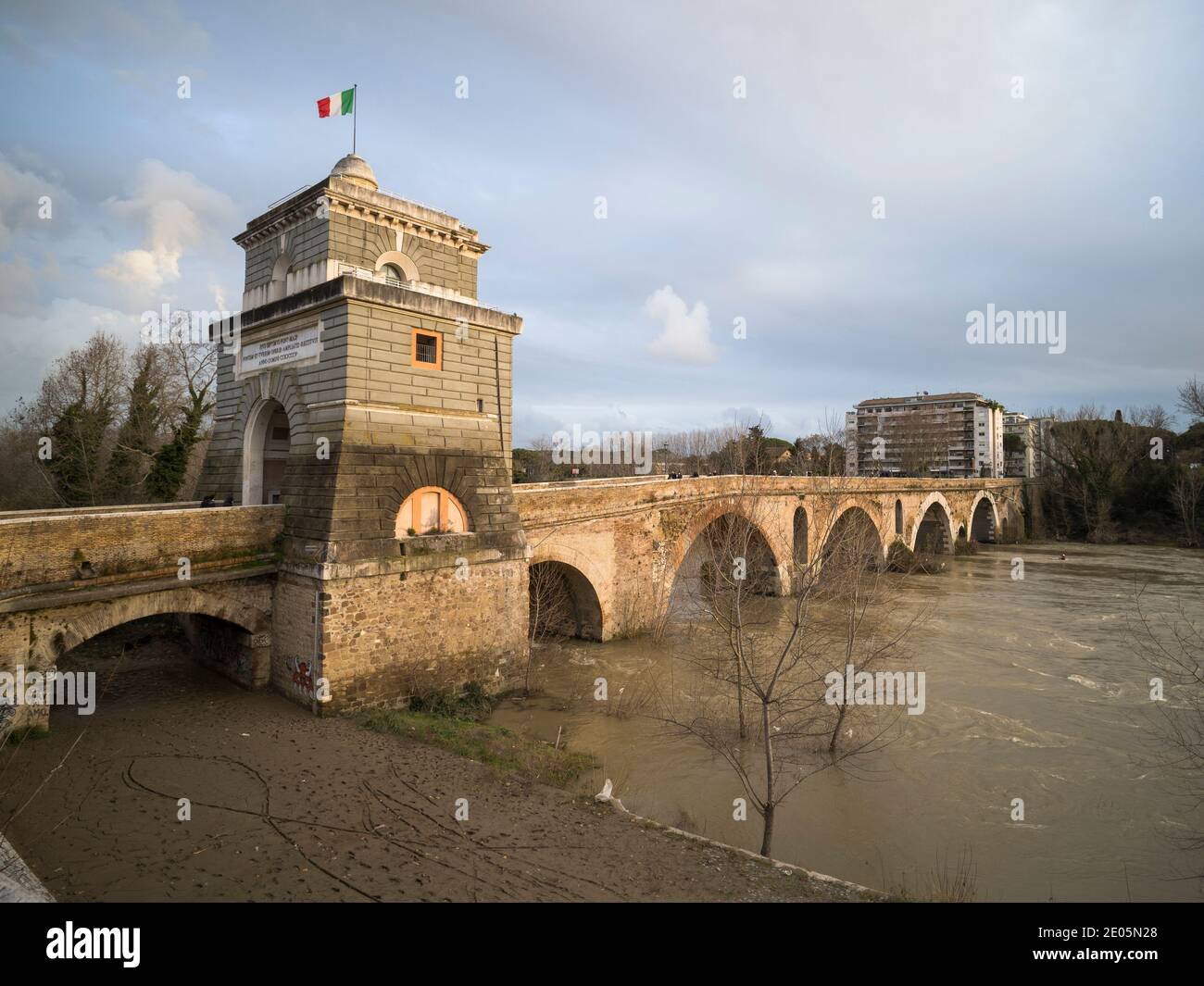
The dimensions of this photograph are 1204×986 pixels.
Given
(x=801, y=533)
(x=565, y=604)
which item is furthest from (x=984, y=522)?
(x=565, y=604)

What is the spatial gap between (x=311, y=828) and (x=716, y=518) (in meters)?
16.7

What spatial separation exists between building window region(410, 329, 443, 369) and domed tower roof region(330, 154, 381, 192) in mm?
3288

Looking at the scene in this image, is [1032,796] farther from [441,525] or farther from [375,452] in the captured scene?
[375,452]

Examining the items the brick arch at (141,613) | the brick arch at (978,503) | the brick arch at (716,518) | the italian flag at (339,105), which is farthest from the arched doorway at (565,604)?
the brick arch at (978,503)

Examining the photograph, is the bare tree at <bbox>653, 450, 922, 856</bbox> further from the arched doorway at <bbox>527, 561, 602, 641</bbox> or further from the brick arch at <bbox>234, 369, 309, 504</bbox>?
the brick arch at <bbox>234, 369, 309, 504</bbox>

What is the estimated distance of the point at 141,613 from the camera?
31.9ft

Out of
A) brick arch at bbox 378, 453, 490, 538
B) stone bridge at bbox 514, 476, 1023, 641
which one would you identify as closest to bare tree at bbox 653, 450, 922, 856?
→ stone bridge at bbox 514, 476, 1023, 641

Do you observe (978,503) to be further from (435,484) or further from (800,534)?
(435,484)

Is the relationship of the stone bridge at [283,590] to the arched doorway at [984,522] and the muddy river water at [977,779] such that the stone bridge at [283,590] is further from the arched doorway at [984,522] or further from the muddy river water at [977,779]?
the arched doorway at [984,522]

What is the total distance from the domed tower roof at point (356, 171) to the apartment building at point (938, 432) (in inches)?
2569

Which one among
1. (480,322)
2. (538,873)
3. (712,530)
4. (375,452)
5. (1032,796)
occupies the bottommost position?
(1032,796)
